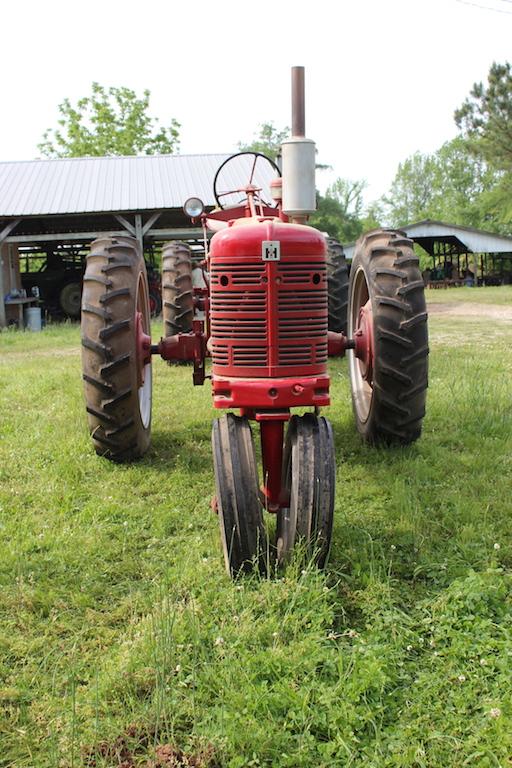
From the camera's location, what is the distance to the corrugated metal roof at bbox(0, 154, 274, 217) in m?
18.0

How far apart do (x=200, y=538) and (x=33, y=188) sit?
58.3 feet

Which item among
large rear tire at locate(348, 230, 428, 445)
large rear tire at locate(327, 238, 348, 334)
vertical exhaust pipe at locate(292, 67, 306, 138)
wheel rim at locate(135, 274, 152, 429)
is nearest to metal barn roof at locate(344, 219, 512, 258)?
large rear tire at locate(327, 238, 348, 334)

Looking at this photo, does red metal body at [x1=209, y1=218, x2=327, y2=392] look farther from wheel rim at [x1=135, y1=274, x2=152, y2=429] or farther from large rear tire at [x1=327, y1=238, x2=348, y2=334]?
large rear tire at [x1=327, y1=238, x2=348, y2=334]

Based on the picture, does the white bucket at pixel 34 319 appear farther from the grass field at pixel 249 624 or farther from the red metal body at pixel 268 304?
the red metal body at pixel 268 304

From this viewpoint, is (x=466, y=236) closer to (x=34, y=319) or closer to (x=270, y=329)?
(x=34, y=319)

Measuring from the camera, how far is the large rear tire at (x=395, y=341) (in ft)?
15.0

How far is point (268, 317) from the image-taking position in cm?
340

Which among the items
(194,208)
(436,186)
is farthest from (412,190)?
(194,208)

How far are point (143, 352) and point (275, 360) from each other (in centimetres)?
184

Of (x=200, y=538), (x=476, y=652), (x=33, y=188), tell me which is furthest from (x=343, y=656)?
(x=33, y=188)

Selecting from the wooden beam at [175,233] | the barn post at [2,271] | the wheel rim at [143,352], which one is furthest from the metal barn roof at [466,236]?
the wheel rim at [143,352]

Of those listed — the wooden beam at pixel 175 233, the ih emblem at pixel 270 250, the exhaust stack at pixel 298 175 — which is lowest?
the ih emblem at pixel 270 250

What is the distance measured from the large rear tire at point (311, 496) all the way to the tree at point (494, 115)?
72.5 ft

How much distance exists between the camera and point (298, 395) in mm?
3354
